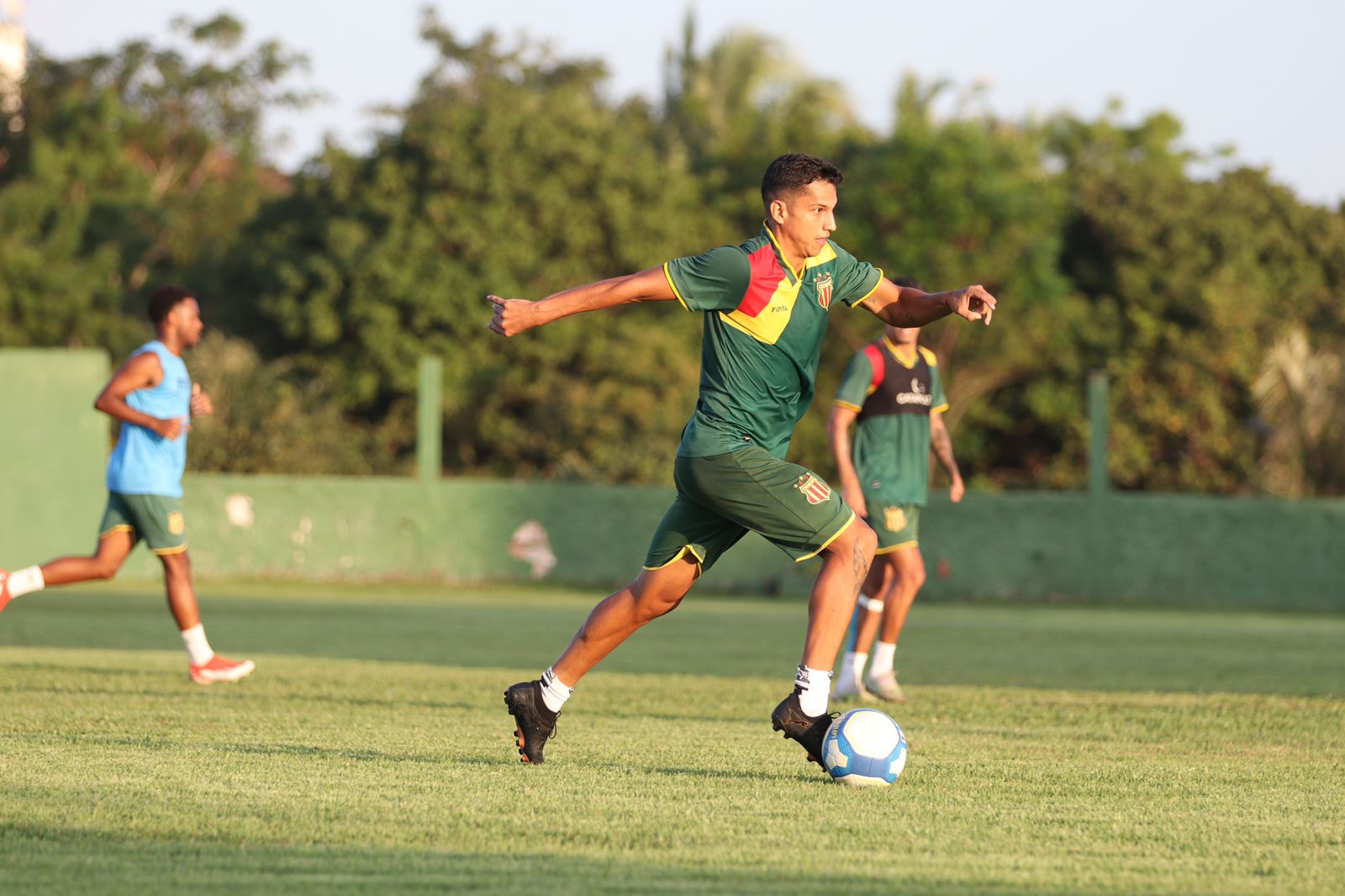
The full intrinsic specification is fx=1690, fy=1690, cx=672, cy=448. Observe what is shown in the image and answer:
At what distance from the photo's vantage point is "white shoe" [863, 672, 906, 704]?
29.8 feet

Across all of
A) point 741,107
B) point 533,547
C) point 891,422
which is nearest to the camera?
point 891,422

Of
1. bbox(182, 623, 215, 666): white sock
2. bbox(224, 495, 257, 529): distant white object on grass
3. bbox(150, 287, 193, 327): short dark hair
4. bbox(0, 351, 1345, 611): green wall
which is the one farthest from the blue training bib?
bbox(224, 495, 257, 529): distant white object on grass

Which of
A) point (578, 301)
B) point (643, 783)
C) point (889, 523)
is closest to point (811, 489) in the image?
point (578, 301)

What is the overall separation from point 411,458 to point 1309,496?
15439mm

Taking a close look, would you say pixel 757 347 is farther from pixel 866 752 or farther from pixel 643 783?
pixel 643 783

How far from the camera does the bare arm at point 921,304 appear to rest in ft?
19.9

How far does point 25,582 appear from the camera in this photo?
875cm

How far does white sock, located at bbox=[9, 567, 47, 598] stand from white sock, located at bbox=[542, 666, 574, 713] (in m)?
3.60

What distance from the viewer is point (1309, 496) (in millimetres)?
26469

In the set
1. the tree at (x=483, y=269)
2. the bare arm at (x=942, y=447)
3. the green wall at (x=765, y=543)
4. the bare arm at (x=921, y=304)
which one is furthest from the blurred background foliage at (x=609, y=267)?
the bare arm at (x=921, y=304)

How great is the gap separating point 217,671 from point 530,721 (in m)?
3.61

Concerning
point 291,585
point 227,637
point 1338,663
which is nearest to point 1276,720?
point 1338,663

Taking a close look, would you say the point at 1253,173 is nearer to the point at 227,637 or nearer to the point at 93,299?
the point at 93,299

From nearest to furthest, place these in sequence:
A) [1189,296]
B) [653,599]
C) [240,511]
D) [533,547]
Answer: [653,599]
[240,511]
[533,547]
[1189,296]
